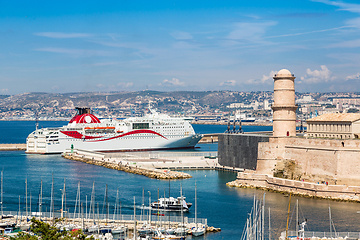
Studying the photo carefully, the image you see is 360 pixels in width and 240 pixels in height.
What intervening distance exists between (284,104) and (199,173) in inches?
457

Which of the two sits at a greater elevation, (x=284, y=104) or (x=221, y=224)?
(x=284, y=104)

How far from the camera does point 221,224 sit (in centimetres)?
2478

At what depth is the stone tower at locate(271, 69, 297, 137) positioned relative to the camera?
3356cm

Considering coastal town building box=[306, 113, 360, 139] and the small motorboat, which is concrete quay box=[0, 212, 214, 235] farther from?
coastal town building box=[306, 113, 360, 139]

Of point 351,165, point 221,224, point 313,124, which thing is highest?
point 313,124

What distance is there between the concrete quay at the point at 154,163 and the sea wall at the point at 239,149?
6.94 ft

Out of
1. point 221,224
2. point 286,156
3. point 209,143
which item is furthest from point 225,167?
point 209,143

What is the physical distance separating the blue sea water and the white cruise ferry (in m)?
13.5

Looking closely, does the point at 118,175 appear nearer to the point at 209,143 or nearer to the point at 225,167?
the point at 225,167

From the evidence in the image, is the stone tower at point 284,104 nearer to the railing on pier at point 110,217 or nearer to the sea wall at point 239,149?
the sea wall at point 239,149

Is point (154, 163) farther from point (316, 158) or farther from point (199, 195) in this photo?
point (316, 158)

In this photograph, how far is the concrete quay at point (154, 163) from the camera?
136 ft

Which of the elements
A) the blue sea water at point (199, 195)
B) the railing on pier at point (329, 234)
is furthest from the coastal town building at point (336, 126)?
the railing on pier at point (329, 234)

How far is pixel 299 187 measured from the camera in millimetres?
30453
